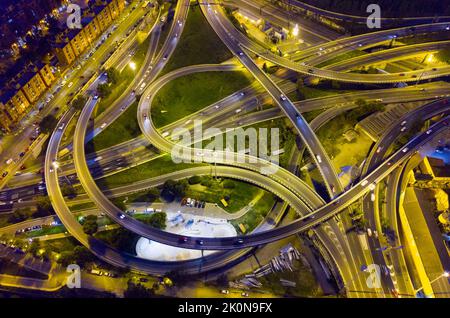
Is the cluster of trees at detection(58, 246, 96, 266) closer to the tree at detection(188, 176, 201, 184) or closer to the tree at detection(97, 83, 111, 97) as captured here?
the tree at detection(188, 176, 201, 184)

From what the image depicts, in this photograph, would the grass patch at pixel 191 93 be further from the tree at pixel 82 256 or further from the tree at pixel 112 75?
the tree at pixel 82 256

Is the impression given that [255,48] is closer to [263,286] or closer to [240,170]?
[240,170]

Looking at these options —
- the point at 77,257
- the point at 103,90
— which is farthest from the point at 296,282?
the point at 103,90

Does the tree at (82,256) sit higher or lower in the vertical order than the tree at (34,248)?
lower

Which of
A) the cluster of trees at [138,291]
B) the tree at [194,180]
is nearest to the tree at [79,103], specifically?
the tree at [194,180]

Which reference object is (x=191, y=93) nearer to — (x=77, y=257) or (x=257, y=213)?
(x=257, y=213)

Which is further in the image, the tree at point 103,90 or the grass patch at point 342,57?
the grass patch at point 342,57
